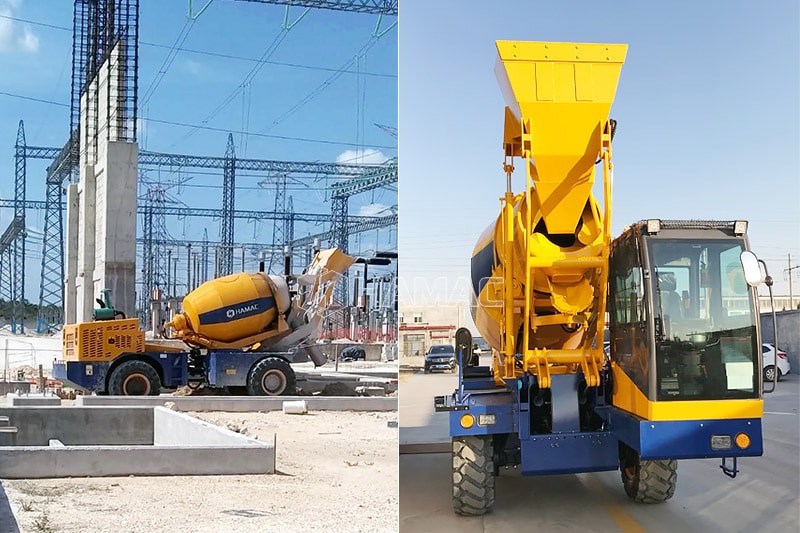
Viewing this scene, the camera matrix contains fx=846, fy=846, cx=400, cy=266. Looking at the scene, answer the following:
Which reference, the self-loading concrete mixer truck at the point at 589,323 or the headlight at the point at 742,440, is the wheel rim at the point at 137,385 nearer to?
the self-loading concrete mixer truck at the point at 589,323

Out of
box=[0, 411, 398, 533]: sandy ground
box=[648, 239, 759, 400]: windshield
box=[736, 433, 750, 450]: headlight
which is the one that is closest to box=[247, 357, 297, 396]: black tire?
box=[0, 411, 398, 533]: sandy ground

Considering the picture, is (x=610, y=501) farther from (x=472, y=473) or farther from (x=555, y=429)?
(x=472, y=473)

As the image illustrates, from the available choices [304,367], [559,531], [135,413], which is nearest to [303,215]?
[304,367]

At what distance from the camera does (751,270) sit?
4.39 m

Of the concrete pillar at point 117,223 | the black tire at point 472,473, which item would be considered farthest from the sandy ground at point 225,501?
the concrete pillar at point 117,223

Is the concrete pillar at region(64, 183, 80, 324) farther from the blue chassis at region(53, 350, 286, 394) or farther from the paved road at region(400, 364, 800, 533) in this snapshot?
the paved road at region(400, 364, 800, 533)

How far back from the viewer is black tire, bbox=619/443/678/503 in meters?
5.74

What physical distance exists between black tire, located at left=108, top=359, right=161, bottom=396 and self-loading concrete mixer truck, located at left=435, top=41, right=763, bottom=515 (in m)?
7.41

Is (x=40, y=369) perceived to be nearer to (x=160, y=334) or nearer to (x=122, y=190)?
(x=160, y=334)

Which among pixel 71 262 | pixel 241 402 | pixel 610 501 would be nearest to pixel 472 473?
pixel 610 501

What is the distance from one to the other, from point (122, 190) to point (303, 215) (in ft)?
58.5

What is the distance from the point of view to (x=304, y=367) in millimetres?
21641

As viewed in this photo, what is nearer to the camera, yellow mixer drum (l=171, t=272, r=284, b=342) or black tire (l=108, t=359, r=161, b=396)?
black tire (l=108, t=359, r=161, b=396)

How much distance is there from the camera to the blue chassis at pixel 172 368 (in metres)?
12.0
